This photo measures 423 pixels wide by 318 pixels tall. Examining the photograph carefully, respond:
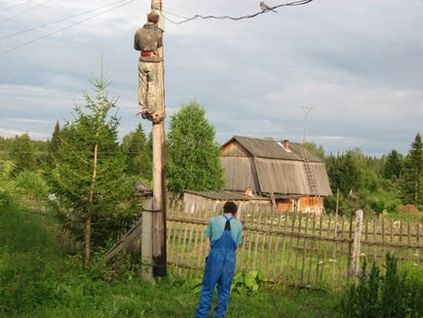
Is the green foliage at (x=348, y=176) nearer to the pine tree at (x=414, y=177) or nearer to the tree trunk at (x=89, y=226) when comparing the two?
the pine tree at (x=414, y=177)

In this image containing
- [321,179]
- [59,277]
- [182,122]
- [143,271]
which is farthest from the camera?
[321,179]

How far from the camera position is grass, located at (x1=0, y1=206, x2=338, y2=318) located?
8.05 metres

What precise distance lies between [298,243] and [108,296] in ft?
13.0

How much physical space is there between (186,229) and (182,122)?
2992cm

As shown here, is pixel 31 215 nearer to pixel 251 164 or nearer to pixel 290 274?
pixel 290 274

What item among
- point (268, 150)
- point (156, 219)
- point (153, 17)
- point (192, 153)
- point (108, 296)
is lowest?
point (108, 296)

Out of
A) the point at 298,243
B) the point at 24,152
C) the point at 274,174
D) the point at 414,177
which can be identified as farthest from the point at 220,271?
the point at 414,177

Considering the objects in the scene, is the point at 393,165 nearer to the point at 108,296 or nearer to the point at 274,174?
the point at 274,174

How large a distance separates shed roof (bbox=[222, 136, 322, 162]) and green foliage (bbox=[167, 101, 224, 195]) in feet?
27.9

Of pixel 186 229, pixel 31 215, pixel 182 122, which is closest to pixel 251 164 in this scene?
pixel 182 122

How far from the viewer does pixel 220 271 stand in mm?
7758

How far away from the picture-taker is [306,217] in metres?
11.1

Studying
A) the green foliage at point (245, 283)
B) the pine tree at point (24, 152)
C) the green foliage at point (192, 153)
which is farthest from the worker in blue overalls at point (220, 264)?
the pine tree at point (24, 152)

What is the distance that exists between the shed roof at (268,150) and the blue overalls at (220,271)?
133ft
